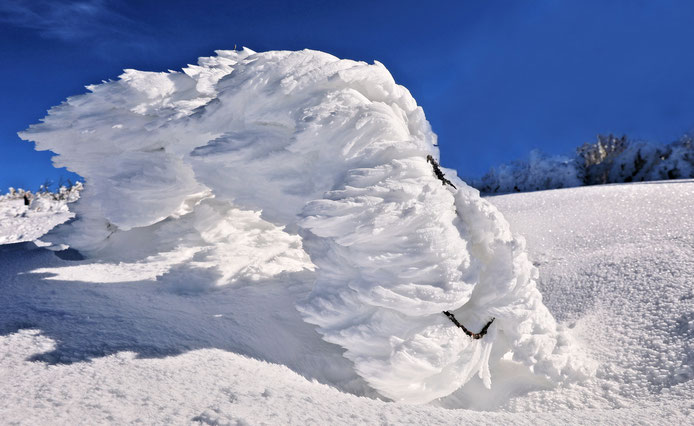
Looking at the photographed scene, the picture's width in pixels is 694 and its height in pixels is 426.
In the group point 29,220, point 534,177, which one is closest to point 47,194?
point 29,220

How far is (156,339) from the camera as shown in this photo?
1.65m

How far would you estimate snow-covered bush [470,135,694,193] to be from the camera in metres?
7.13

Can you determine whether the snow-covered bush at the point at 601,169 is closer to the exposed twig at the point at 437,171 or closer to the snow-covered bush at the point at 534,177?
the snow-covered bush at the point at 534,177

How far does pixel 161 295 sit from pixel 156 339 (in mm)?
505

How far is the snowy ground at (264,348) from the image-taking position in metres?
1.22

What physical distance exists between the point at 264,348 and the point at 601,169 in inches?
296

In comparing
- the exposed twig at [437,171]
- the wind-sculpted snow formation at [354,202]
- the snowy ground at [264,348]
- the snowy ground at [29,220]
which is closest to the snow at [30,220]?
the snowy ground at [29,220]

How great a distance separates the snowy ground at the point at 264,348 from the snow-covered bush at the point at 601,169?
4840 mm

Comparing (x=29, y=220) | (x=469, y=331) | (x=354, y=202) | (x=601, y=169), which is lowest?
(x=469, y=331)

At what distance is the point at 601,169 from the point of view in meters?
7.81

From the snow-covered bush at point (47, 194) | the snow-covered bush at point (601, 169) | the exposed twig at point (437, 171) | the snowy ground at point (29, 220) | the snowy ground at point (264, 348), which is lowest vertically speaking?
the snowy ground at point (264, 348)

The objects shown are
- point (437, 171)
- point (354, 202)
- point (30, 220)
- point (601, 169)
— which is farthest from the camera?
point (601, 169)

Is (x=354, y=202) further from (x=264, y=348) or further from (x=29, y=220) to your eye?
(x=29, y=220)

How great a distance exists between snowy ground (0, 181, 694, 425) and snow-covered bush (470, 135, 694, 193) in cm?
484
